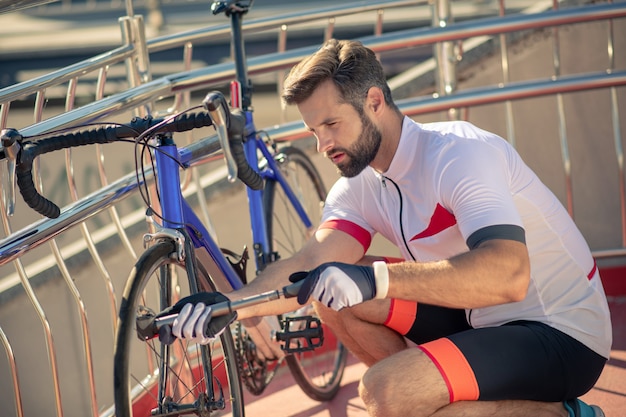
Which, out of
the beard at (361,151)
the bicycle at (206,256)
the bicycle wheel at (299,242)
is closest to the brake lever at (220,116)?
the bicycle at (206,256)

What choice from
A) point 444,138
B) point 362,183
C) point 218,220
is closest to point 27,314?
point 218,220

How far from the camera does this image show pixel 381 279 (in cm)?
244

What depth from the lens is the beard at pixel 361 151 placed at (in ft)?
9.55

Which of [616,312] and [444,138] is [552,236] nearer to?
[444,138]

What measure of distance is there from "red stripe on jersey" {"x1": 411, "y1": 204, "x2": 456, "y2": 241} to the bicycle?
54 centimetres

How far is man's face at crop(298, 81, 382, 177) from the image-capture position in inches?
114

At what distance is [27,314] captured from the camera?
502 cm

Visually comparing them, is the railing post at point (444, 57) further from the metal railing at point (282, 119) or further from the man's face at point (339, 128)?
the man's face at point (339, 128)

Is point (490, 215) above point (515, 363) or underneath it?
above

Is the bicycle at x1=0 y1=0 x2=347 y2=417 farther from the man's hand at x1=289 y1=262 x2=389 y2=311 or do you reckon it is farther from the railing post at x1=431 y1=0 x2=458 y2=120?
the railing post at x1=431 y1=0 x2=458 y2=120

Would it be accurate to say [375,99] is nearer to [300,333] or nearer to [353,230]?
[353,230]

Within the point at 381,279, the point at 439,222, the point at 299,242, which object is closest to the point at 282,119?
the point at 299,242

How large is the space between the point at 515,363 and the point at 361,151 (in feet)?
2.58

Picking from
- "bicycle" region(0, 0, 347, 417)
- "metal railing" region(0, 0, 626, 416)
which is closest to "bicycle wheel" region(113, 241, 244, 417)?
"bicycle" region(0, 0, 347, 417)
